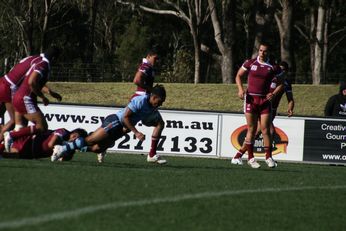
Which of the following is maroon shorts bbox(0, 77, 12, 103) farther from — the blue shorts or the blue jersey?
the blue jersey

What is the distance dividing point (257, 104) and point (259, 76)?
1.60 feet

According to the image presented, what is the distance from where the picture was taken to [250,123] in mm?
16469

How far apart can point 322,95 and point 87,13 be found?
121 ft

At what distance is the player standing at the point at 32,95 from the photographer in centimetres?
1398

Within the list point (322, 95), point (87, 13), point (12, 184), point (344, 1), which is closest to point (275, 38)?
point (87, 13)

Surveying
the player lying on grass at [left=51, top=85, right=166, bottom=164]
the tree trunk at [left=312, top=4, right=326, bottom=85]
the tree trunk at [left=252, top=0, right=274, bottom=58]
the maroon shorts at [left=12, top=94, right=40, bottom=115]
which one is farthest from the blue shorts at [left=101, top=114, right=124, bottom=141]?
the tree trunk at [left=312, top=4, right=326, bottom=85]

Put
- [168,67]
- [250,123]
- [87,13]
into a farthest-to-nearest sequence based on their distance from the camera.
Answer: [87,13], [168,67], [250,123]

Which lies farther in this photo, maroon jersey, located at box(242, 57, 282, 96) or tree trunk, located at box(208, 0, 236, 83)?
tree trunk, located at box(208, 0, 236, 83)

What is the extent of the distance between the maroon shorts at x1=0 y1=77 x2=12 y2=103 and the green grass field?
6.33 ft

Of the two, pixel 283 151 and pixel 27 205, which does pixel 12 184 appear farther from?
pixel 283 151

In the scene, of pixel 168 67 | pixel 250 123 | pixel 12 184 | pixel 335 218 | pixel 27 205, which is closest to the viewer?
pixel 27 205

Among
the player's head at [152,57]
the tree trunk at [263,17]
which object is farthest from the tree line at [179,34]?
the player's head at [152,57]

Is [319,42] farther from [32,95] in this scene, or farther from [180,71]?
[32,95]

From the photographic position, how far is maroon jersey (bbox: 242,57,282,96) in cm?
1644
